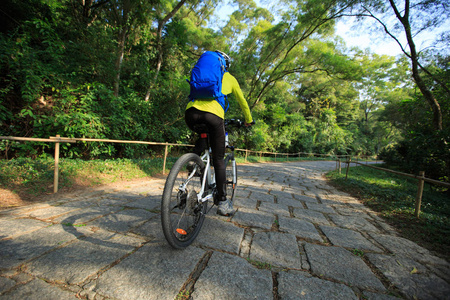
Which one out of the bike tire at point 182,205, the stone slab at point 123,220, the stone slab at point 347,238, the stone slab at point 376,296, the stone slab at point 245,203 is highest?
the bike tire at point 182,205

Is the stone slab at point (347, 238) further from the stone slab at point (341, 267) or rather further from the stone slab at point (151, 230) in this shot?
the stone slab at point (151, 230)

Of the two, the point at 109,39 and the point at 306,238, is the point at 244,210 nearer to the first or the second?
the point at 306,238

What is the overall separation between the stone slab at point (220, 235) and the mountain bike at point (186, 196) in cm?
12

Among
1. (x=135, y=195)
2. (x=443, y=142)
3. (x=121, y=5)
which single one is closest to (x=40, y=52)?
(x=121, y=5)

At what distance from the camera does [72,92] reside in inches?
171

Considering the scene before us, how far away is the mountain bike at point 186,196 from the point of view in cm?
127

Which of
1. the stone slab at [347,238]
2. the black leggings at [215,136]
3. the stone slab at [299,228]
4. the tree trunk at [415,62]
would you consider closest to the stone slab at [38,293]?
the black leggings at [215,136]

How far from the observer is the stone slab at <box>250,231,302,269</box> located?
4.55 feet

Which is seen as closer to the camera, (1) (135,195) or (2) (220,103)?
(2) (220,103)

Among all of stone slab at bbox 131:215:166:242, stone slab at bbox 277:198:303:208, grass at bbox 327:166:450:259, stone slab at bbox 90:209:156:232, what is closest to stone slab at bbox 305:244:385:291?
grass at bbox 327:166:450:259

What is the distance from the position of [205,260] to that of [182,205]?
445 millimetres

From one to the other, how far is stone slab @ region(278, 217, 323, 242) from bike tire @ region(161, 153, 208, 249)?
103 centimetres

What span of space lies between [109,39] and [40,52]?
1621 millimetres

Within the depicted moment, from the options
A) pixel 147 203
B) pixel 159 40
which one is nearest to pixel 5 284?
pixel 147 203
